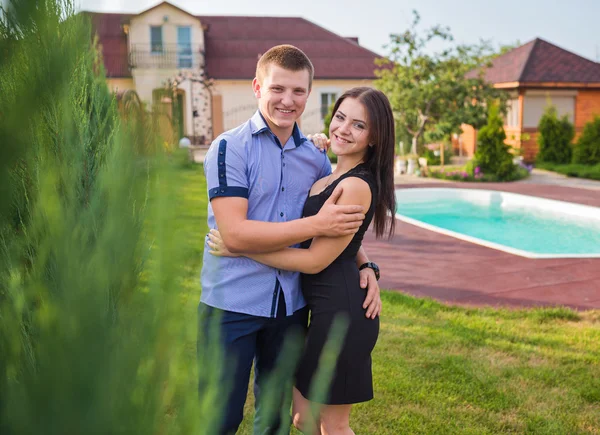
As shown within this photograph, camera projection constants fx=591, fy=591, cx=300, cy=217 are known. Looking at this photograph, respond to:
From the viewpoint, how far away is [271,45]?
29.0 m

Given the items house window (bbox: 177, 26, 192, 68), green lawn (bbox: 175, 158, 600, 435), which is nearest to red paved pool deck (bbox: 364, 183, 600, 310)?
green lawn (bbox: 175, 158, 600, 435)

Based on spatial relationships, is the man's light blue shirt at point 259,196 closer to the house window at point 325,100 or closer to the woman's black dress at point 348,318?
the woman's black dress at point 348,318

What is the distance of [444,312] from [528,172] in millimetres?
14696

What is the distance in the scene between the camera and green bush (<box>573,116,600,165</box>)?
18.7m

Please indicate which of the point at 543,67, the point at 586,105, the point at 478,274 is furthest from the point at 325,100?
the point at 478,274

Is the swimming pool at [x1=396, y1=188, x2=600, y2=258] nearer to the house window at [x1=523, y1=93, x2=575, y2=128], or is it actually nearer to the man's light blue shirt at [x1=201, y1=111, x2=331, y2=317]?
the man's light blue shirt at [x1=201, y1=111, x2=331, y2=317]

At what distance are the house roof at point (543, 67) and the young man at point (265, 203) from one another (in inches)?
799

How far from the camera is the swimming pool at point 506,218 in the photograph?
11156 millimetres

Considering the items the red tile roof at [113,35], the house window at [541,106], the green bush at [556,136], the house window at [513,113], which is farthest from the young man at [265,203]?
the house window at [513,113]

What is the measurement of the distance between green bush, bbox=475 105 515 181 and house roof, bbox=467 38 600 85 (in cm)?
396

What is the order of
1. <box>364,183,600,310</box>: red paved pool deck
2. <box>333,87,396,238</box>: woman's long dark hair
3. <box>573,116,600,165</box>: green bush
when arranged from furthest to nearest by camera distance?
1. <box>573,116,600,165</box>: green bush
2. <box>364,183,600,310</box>: red paved pool deck
3. <box>333,87,396,238</box>: woman's long dark hair

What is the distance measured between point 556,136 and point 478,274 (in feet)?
48.5

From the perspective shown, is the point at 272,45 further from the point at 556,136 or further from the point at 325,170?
the point at 325,170

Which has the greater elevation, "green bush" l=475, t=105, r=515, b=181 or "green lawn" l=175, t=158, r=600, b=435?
"green bush" l=475, t=105, r=515, b=181
